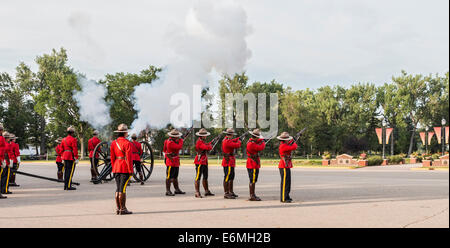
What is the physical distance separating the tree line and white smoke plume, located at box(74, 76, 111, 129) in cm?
92

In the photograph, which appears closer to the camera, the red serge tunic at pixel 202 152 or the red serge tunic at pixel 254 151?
the red serge tunic at pixel 254 151

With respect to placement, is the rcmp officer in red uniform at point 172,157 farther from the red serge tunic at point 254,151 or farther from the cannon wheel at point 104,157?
the cannon wheel at point 104,157

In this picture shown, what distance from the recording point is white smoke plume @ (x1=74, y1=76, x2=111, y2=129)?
126 feet

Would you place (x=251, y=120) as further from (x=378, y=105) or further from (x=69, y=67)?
(x=378, y=105)

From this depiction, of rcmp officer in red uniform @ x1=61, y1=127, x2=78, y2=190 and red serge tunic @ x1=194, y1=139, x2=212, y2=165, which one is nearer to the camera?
red serge tunic @ x1=194, y1=139, x2=212, y2=165

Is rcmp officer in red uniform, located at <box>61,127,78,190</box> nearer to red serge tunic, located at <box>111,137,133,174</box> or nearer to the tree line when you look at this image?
red serge tunic, located at <box>111,137,133,174</box>

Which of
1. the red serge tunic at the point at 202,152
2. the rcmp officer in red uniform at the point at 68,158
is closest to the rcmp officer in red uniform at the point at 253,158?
the red serge tunic at the point at 202,152

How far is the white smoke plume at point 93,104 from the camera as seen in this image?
126 ft

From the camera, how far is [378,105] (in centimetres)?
7969

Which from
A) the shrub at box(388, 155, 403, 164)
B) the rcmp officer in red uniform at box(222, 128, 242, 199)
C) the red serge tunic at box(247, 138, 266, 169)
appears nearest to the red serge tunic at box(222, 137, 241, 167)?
the rcmp officer in red uniform at box(222, 128, 242, 199)

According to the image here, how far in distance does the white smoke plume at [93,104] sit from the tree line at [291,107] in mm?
919

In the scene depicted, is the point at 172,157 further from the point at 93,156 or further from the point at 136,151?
the point at 93,156

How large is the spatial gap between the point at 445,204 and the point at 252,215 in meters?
4.99
